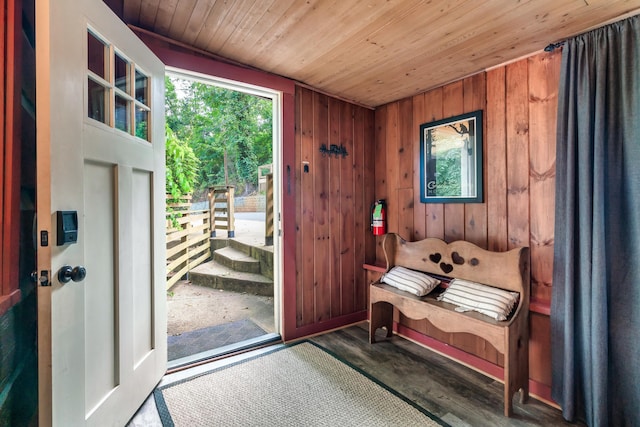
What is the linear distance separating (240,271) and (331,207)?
86.5 inches

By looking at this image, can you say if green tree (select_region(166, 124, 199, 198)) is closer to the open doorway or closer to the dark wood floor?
the open doorway

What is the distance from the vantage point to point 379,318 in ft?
8.40

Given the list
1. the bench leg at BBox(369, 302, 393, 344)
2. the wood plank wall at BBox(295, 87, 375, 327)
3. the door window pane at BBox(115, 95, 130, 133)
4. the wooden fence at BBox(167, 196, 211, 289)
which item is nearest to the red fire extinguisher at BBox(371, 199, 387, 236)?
the wood plank wall at BBox(295, 87, 375, 327)

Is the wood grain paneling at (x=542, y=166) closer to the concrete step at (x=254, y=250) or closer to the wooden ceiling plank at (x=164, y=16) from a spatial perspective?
Result: the wooden ceiling plank at (x=164, y=16)

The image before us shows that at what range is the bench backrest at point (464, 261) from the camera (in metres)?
1.87

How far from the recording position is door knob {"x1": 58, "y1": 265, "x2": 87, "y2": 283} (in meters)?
1.07

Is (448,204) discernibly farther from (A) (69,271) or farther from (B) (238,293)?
(B) (238,293)

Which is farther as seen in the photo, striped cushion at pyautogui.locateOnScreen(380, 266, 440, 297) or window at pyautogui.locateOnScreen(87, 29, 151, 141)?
striped cushion at pyautogui.locateOnScreen(380, 266, 440, 297)

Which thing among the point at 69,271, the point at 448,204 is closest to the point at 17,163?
the point at 69,271

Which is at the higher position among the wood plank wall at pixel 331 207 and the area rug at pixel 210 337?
the wood plank wall at pixel 331 207

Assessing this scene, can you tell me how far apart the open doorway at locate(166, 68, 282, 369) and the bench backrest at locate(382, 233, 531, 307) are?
1077 mm

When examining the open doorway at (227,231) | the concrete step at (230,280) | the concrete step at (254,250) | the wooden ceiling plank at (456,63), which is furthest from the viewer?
the concrete step at (254,250)

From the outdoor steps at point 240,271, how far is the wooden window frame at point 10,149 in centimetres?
288

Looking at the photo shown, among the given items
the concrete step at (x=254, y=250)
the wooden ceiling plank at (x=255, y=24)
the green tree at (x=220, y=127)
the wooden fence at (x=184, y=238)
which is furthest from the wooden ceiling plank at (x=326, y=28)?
the green tree at (x=220, y=127)
